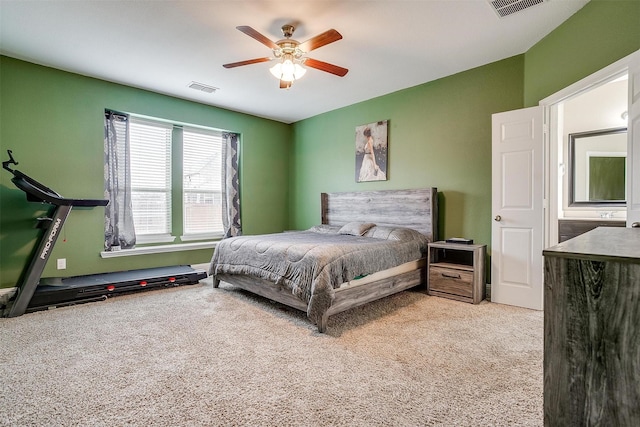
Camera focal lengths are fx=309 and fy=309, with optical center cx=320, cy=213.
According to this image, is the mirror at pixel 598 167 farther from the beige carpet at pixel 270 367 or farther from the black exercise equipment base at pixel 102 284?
the black exercise equipment base at pixel 102 284

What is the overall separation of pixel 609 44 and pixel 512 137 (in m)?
1.08

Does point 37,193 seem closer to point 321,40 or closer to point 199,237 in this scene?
point 199,237

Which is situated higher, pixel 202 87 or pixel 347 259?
pixel 202 87

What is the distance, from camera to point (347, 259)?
2.79 meters

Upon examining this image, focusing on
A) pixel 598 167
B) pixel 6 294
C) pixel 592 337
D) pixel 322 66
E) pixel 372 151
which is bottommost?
pixel 6 294

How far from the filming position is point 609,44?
230 cm

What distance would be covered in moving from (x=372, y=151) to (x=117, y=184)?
355 centimetres

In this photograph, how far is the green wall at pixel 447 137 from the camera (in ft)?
11.8

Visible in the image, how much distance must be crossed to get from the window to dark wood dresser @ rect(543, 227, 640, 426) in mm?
4642

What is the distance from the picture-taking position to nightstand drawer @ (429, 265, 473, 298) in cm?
336

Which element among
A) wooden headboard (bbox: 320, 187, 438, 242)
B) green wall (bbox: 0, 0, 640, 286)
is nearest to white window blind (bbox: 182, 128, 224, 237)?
green wall (bbox: 0, 0, 640, 286)

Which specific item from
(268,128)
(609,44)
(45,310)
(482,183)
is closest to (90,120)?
(45,310)

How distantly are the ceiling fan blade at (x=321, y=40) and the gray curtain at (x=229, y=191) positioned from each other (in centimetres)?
290

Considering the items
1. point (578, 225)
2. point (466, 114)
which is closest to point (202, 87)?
point (466, 114)
